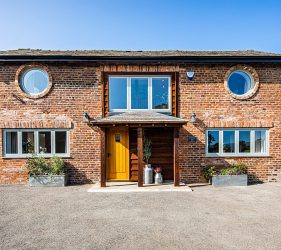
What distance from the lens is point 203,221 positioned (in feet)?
18.3

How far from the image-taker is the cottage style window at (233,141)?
10180 millimetres

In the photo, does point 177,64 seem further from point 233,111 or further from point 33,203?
point 33,203

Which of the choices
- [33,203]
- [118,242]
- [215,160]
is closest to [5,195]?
[33,203]

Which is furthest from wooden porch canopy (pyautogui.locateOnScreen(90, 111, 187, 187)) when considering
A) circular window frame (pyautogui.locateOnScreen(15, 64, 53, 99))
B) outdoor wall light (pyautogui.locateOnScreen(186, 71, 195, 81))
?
circular window frame (pyautogui.locateOnScreen(15, 64, 53, 99))

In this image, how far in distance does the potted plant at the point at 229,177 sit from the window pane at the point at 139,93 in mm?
4346

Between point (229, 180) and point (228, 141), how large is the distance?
6.02ft

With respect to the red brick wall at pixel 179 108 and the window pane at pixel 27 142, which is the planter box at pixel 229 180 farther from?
the window pane at pixel 27 142

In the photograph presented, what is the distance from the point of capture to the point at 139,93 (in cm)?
1041

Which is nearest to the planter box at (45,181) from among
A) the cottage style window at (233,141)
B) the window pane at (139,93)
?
the window pane at (139,93)

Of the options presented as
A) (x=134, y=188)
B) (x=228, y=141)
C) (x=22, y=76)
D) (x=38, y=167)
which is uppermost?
(x=22, y=76)

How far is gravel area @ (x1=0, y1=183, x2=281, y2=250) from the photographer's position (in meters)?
4.49

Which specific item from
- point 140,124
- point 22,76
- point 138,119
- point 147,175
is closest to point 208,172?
point 147,175

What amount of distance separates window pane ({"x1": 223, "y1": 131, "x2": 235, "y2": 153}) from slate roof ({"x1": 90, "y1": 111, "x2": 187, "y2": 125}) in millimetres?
2645

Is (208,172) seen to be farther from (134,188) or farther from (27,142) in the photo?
(27,142)
